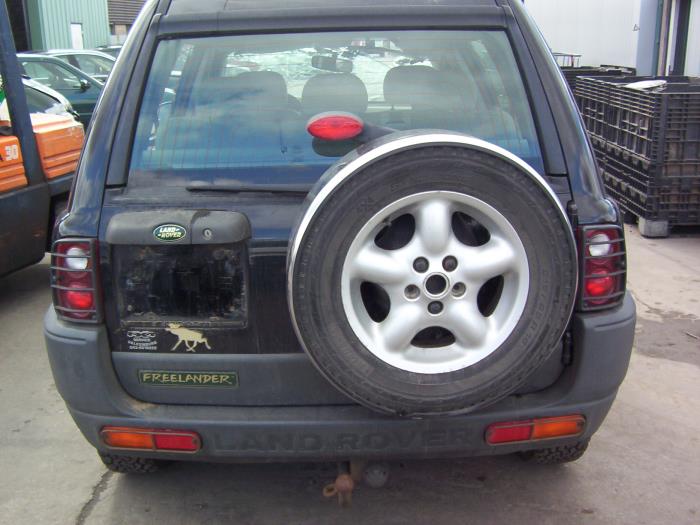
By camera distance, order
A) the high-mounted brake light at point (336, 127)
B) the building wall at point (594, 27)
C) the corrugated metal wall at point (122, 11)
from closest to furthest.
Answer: the high-mounted brake light at point (336, 127)
the building wall at point (594, 27)
the corrugated metal wall at point (122, 11)

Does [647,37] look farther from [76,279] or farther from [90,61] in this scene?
[76,279]

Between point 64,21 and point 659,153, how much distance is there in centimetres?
2288

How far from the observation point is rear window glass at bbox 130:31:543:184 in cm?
278

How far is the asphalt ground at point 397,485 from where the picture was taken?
321cm

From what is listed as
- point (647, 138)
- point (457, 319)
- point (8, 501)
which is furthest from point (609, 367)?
point (647, 138)

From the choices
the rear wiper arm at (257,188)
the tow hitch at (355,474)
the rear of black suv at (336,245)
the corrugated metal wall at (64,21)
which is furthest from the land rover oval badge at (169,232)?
the corrugated metal wall at (64,21)

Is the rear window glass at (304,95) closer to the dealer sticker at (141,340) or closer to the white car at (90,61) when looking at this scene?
the dealer sticker at (141,340)

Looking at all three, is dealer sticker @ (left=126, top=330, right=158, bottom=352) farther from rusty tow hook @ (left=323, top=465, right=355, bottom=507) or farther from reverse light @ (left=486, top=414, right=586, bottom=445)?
reverse light @ (left=486, top=414, right=586, bottom=445)

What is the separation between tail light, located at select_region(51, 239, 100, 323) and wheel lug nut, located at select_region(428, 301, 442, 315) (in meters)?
1.11

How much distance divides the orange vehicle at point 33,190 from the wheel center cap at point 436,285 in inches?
155

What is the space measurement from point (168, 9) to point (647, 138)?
5.37 metres

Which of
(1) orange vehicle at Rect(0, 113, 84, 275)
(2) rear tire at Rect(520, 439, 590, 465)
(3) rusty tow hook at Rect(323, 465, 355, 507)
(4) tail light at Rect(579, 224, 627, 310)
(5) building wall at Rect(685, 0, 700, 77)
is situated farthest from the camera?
(5) building wall at Rect(685, 0, 700, 77)

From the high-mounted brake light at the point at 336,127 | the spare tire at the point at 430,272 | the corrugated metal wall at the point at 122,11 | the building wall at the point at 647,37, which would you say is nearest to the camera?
the spare tire at the point at 430,272

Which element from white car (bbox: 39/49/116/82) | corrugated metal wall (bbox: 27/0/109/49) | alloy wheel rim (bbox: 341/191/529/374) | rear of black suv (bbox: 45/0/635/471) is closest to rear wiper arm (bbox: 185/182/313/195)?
rear of black suv (bbox: 45/0/635/471)
